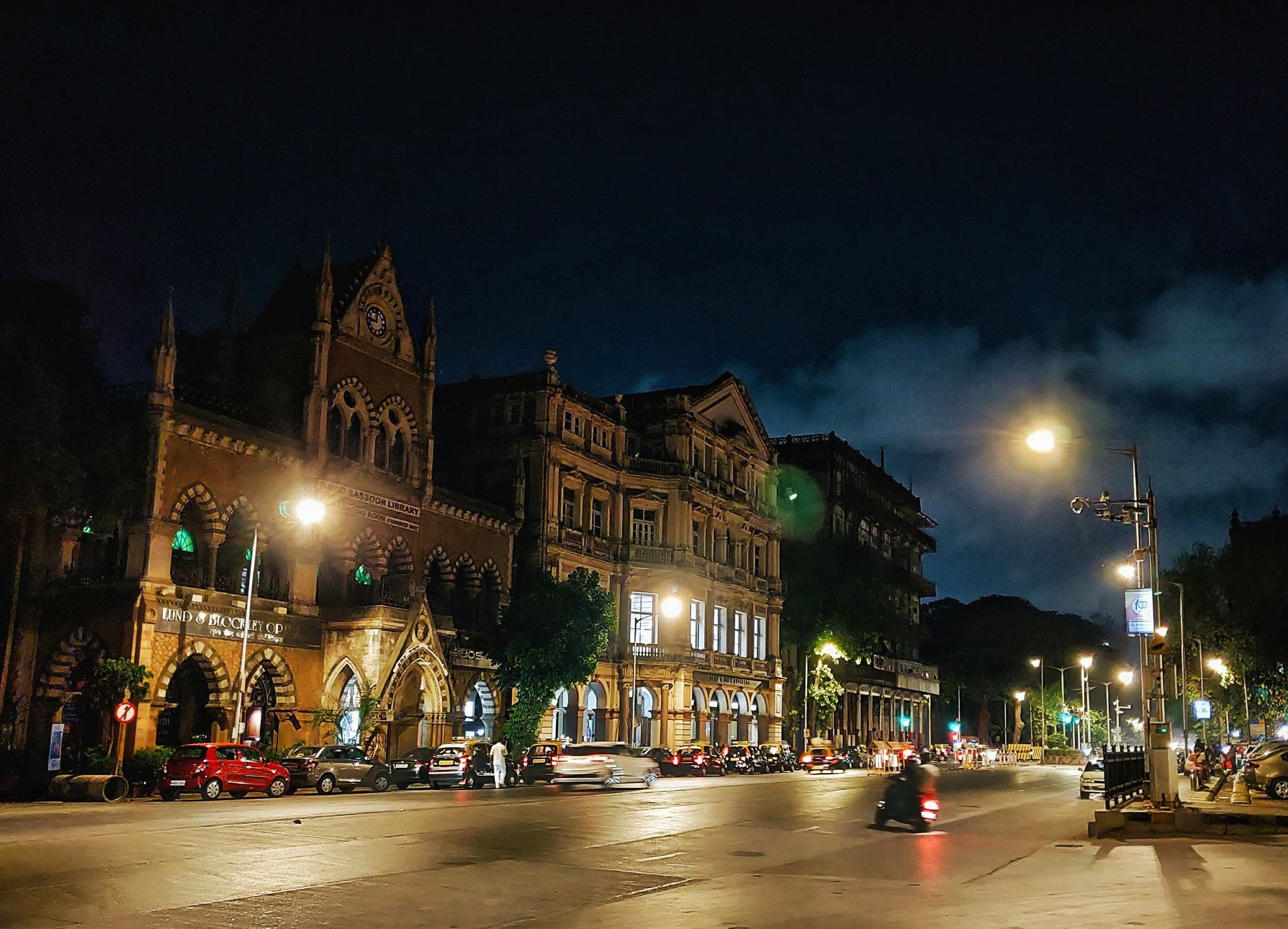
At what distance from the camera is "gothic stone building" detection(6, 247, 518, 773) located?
3850cm

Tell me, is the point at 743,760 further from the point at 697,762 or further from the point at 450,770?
the point at 450,770

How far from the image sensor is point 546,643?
167 ft

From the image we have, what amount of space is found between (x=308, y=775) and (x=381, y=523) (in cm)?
1399

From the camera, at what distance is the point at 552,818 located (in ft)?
81.8

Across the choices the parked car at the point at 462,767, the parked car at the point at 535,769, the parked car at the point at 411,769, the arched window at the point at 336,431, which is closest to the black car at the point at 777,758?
the parked car at the point at 535,769

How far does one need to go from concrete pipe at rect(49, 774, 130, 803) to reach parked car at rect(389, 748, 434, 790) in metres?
9.97

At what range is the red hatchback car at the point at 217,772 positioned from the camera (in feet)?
103

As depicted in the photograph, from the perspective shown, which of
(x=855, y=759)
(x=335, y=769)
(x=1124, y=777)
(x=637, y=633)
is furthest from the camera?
(x=855, y=759)

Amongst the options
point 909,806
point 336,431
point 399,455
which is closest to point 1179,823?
point 909,806

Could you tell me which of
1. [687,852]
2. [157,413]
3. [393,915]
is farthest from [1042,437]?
[157,413]

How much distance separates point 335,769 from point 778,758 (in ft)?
103

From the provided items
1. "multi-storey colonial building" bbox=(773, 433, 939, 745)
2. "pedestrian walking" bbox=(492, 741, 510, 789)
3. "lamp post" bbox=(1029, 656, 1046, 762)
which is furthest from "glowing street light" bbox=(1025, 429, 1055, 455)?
"lamp post" bbox=(1029, 656, 1046, 762)

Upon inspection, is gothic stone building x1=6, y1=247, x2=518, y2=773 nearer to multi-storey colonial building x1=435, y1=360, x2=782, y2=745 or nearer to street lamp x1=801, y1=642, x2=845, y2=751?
multi-storey colonial building x1=435, y1=360, x2=782, y2=745

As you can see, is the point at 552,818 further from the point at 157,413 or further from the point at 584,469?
the point at 584,469
